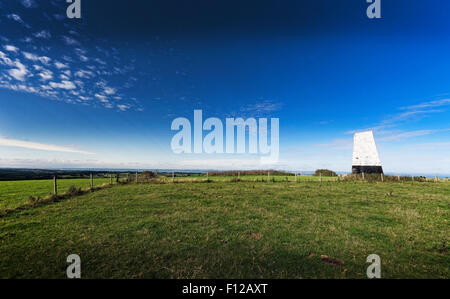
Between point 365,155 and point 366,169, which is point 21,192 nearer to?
point 366,169

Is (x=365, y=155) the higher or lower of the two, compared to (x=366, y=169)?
higher

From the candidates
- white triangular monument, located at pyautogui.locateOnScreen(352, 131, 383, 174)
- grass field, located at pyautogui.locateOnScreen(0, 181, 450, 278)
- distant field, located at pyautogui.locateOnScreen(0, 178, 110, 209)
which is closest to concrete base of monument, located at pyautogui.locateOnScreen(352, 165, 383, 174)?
white triangular monument, located at pyautogui.locateOnScreen(352, 131, 383, 174)

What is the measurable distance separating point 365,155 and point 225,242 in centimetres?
3596

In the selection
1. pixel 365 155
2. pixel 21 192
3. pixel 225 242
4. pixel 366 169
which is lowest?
pixel 21 192

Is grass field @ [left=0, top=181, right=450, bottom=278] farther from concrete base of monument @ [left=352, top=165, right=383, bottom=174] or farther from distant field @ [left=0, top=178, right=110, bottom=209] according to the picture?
concrete base of monument @ [left=352, top=165, right=383, bottom=174]

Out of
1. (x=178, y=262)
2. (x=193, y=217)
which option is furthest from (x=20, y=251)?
(x=193, y=217)

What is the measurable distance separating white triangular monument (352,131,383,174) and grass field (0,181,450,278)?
76.3 ft

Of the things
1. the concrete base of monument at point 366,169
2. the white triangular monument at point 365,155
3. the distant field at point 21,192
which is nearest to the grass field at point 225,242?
the distant field at point 21,192

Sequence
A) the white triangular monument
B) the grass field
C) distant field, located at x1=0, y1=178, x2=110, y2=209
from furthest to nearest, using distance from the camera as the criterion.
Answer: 1. the white triangular monument
2. distant field, located at x1=0, y1=178, x2=110, y2=209
3. the grass field

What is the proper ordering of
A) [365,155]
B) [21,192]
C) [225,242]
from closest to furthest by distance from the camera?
[225,242], [21,192], [365,155]

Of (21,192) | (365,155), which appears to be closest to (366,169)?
(365,155)

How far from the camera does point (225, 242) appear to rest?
22.6ft

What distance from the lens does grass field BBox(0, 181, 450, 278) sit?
16.7ft
